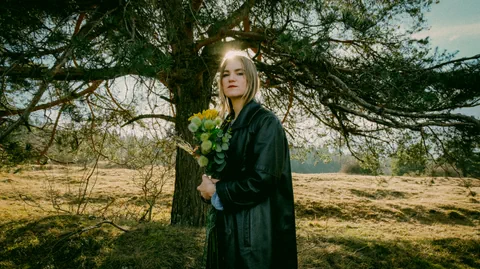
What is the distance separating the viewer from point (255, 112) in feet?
6.02

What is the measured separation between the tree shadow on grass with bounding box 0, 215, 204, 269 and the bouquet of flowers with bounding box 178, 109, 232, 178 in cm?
200

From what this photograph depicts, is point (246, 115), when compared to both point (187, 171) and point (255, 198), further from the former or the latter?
point (187, 171)

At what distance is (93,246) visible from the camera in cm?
350

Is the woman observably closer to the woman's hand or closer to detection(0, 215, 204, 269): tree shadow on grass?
the woman's hand

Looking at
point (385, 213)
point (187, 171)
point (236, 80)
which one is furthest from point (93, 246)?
point (385, 213)

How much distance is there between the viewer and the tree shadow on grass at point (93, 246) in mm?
3182

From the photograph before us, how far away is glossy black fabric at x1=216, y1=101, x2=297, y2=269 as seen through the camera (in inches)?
63.0

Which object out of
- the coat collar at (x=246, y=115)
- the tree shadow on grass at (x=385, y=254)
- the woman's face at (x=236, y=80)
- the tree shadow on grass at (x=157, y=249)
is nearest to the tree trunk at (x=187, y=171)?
the tree shadow on grass at (x=157, y=249)

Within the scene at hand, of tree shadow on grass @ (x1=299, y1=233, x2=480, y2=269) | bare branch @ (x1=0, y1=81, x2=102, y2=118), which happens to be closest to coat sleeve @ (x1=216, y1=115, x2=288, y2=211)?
tree shadow on grass @ (x1=299, y1=233, x2=480, y2=269)

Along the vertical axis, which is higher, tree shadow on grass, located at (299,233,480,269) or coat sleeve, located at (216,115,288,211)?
coat sleeve, located at (216,115,288,211)

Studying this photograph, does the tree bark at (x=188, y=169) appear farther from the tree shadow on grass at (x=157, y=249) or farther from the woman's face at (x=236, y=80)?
the woman's face at (x=236, y=80)

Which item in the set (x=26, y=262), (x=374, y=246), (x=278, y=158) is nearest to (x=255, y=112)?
(x=278, y=158)

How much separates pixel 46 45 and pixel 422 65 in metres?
4.77

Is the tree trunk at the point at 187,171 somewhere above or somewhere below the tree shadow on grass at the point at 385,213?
above
